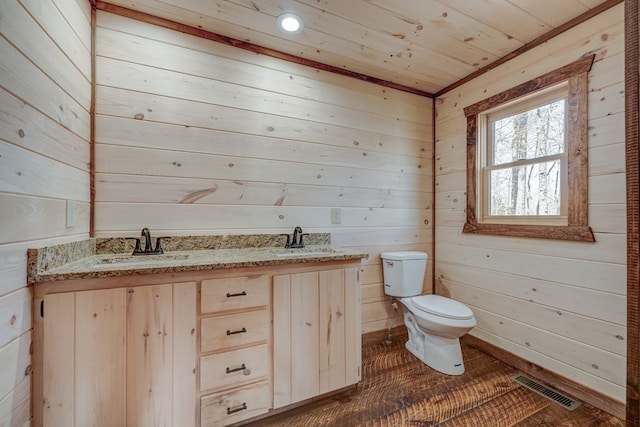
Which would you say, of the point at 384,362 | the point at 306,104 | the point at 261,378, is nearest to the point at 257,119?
the point at 306,104

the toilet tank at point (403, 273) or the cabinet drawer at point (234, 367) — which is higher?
the toilet tank at point (403, 273)

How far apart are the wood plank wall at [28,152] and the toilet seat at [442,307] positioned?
2120mm

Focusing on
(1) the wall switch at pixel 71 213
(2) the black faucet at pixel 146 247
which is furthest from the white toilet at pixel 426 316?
(1) the wall switch at pixel 71 213

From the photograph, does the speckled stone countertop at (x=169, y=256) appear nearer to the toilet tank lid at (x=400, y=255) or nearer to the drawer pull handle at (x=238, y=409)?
the toilet tank lid at (x=400, y=255)

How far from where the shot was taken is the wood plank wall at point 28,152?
2.91 feet

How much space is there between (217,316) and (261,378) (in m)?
0.43

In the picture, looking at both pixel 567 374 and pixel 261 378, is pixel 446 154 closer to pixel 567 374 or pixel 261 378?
pixel 567 374

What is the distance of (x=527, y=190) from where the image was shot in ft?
6.52

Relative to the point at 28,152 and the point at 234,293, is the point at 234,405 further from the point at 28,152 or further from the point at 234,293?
the point at 28,152

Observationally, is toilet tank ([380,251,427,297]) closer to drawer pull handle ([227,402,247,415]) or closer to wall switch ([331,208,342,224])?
wall switch ([331,208,342,224])

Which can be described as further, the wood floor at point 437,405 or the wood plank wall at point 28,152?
the wood floor at point 437,405

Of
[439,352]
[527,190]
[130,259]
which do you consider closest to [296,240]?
[130,259]

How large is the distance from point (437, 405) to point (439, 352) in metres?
0.42

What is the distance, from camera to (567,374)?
5.50ft
